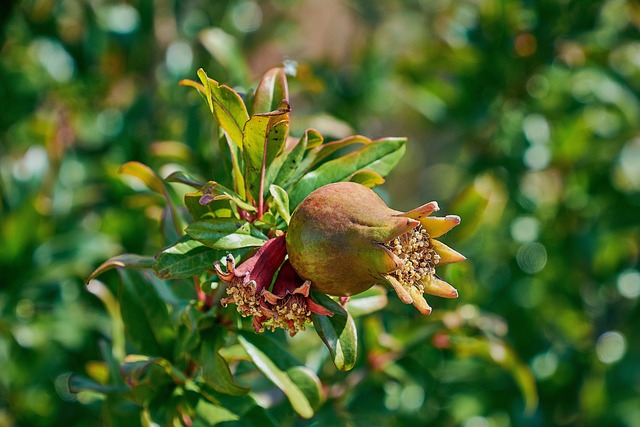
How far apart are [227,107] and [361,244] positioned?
22 centimetres

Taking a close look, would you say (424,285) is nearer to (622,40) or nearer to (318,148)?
(318,148)

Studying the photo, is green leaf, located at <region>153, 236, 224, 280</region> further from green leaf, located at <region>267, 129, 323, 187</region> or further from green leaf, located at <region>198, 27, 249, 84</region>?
green leaf, located at <region>198, 27, 249, 84</region>

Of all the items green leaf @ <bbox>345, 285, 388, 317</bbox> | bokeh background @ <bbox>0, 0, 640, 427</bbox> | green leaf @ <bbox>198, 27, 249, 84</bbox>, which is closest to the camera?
green leaf @ <bbox>345, 285, 388, 317</bbox>

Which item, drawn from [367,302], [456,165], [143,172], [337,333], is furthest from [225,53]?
[456,165]

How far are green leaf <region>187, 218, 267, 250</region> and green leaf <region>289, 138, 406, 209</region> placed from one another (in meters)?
0.07

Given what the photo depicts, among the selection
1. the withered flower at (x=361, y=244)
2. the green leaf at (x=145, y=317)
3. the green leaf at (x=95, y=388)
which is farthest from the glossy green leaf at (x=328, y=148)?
the green leaf at (x=95, y=388)

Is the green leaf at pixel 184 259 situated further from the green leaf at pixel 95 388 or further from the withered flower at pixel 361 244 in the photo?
the green leaf at pixel 95 388

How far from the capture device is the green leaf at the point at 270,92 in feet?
2.65

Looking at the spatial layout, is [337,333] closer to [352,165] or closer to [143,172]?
[352,165]

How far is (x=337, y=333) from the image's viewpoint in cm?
72

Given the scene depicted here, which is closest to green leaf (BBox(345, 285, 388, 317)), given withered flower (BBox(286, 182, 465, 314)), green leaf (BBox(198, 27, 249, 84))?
withered flower (BBox(286, 182, 465, 314))

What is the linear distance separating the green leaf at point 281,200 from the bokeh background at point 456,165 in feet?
1.81

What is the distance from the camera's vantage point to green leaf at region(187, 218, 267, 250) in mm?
702

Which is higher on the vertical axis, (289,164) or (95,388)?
(289,164)
